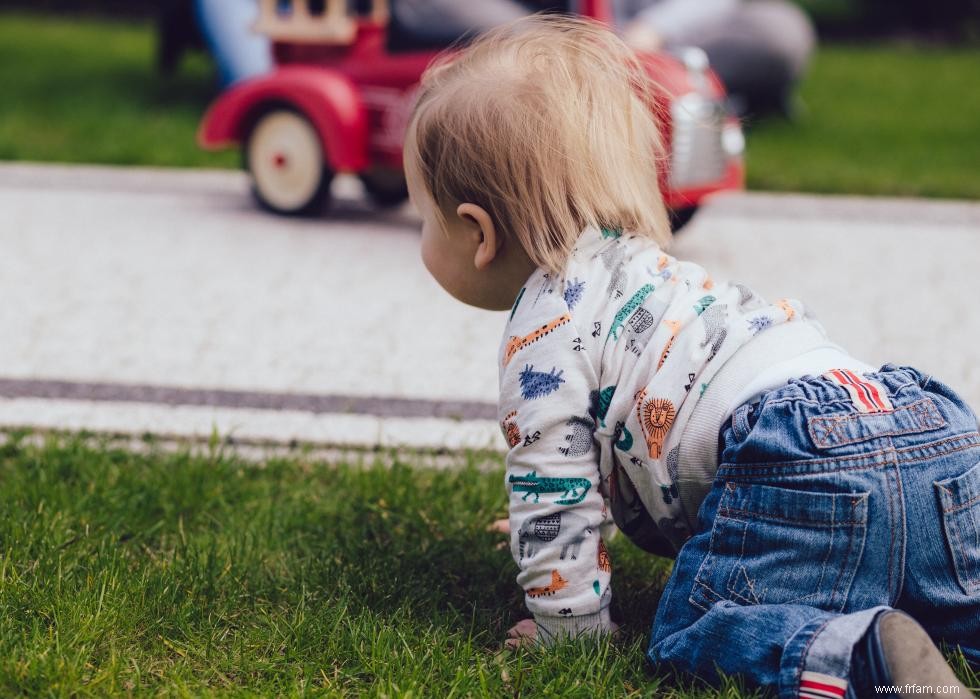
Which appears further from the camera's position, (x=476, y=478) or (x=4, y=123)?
(x=4, y=123)

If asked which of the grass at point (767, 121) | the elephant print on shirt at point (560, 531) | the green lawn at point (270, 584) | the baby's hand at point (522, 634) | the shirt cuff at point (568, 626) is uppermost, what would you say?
the elephant print on shirt at point (560, 531)

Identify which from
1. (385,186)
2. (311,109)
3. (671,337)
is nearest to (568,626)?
(671,337)

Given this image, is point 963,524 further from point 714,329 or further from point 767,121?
point 767,121

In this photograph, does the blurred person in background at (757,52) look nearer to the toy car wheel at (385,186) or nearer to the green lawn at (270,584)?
the toy car wheel at (385,186)

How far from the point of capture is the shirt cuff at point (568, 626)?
184 cm

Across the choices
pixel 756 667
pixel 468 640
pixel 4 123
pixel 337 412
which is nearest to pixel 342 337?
pixel 337 412

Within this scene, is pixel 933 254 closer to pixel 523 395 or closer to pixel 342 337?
pixel 342 337

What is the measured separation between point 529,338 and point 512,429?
137mm

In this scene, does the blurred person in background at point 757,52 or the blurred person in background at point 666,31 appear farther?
the blurred person in background at point 757,52

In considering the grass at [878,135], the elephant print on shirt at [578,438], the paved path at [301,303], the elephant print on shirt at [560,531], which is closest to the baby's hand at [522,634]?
the elephant print on shirt at [560,531]

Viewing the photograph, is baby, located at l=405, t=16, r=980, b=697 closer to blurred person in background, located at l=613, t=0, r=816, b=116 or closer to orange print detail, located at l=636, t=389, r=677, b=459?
orange print detail, located at l=636, t=389, r=677, b=459

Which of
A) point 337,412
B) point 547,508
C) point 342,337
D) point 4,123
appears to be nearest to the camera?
point 547,508

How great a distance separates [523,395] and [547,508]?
0.17 meters

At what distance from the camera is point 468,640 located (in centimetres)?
190
